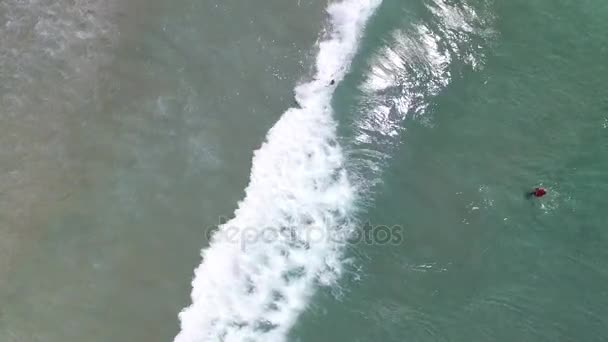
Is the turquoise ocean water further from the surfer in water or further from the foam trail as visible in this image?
the surfer in water

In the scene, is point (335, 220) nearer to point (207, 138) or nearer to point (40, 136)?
point (207, 138)

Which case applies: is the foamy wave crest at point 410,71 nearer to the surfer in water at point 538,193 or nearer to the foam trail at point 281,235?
the foam trail at point 281,235

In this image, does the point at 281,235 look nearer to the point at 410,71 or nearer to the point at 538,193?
the point at 410,71

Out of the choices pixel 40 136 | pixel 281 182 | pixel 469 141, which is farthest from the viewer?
pixel 469 141

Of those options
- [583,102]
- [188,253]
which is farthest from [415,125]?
[188,253]

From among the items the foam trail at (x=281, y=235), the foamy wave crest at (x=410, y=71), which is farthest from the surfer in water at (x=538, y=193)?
the foam trail at (x=281, y=235)

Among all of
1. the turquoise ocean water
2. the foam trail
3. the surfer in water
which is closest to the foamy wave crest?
the turquoise ocean water

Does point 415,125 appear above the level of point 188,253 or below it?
above
